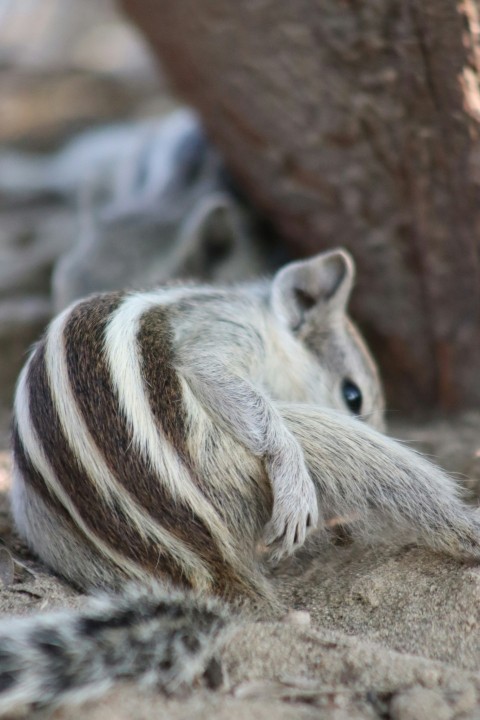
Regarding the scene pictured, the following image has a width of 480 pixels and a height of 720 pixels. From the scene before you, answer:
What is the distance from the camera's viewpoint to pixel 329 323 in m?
2.73

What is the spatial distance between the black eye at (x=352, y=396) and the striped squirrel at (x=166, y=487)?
57 cm

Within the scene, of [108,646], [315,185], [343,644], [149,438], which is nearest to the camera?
[108,646]

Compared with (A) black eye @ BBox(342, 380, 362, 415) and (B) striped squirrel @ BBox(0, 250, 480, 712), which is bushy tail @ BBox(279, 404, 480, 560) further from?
(A) black eye @ BBox(342, 380, 362, 415)

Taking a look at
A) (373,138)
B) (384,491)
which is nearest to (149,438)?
(384,491)

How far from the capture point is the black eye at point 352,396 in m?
2.65

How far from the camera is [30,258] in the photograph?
4.58 meters

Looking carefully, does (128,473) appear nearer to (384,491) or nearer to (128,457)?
(128,457)

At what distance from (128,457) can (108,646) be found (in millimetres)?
418

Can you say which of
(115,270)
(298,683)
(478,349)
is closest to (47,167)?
(115,270)

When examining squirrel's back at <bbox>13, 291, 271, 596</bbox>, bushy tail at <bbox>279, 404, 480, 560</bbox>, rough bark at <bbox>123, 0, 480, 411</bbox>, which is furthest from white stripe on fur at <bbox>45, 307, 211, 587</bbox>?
rough bark at <bbox>123, 0, 480, 411</bbox>

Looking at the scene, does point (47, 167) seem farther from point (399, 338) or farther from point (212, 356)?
point (212, 356)

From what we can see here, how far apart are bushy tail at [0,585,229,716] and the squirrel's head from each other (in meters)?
1.15

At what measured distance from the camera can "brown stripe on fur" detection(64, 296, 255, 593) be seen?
5.61ft

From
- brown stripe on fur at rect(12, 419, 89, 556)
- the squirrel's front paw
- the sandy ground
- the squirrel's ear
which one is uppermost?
the squirrel's ear
